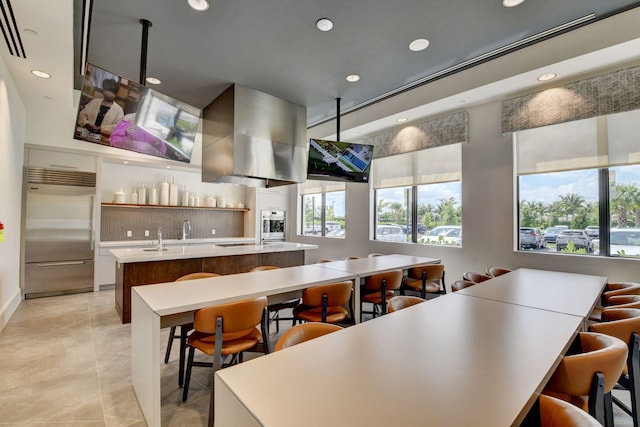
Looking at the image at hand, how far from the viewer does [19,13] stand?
2.27 metres

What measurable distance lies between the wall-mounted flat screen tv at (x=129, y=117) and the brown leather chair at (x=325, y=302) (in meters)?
2.17

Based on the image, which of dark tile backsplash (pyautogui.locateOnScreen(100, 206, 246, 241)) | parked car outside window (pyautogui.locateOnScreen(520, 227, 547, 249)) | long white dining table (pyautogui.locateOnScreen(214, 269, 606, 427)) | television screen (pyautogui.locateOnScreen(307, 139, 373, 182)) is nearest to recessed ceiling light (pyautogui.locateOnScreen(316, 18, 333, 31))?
television screen (pyautogui.locateOnScreen(307, 139, 373, 182))

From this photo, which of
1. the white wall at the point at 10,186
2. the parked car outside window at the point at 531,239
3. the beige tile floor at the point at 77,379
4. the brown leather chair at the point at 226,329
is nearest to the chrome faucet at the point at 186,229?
the white wall at the point at 10,186

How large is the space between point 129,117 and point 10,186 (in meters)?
2.39

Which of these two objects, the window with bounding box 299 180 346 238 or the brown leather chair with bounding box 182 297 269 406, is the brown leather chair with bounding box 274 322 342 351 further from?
the window with bounding box 299 180 346 238

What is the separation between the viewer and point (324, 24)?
2.55 m

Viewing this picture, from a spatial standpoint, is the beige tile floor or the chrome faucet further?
the chrome faucet

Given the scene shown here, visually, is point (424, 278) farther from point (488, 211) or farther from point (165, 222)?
point (165, 222)

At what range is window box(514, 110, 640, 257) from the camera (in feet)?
10.6

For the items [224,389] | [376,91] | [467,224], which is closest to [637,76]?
[467,224]

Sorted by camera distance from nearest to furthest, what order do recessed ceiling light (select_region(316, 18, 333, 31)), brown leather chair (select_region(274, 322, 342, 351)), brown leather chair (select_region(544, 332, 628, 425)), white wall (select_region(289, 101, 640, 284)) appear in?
brown leather chair (select_region(544, 332, 628, 425)), brown leather chair (select_region(274, 322, 342, 351)), recessed ceiling light (select_region(316, 18, 333, 31)), white wall (select_region(289, 101, 640, 284))

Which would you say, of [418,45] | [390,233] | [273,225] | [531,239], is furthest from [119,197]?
[531,239]

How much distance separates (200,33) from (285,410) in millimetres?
2991

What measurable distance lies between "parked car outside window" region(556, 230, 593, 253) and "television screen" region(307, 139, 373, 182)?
8.57ft
